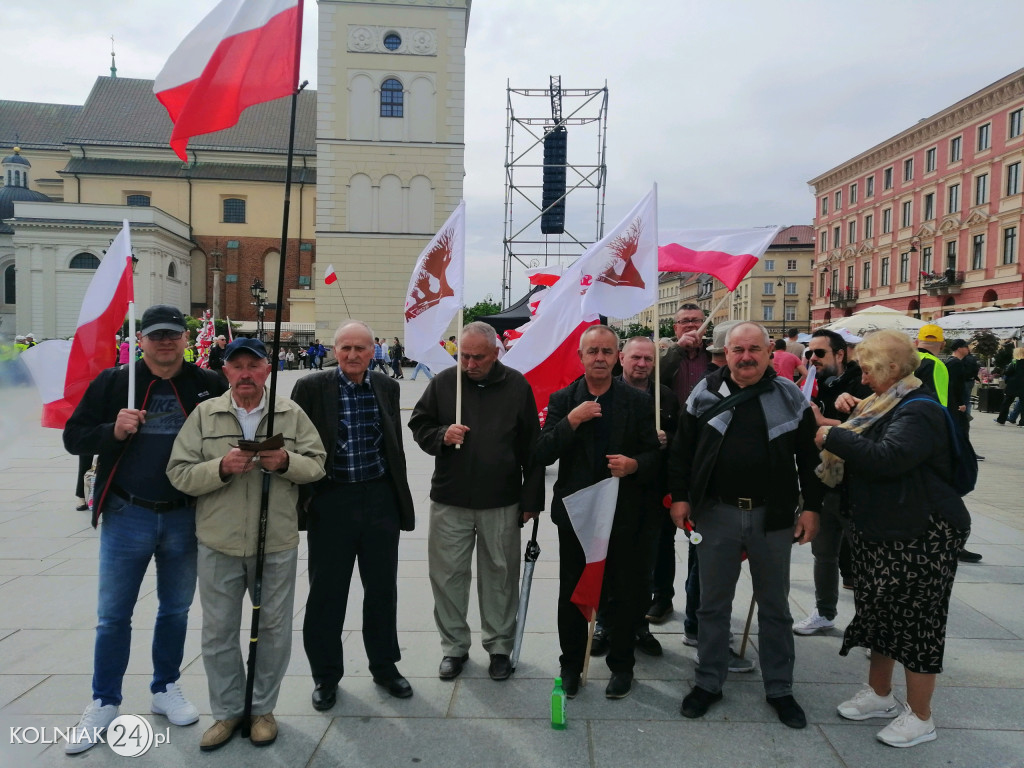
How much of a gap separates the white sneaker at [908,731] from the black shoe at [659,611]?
1.67 metres

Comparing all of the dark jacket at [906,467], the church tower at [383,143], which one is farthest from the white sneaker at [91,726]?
the church tower at [383,143]

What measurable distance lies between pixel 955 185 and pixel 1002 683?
5532cm

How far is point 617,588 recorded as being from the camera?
399 cm

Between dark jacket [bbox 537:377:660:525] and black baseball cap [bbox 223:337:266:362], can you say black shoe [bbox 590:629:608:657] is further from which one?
black baseball cap [bbox 223:337:266:362]

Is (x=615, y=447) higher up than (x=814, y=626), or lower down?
higher up

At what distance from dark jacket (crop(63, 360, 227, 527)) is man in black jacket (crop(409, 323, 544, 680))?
4.22ft

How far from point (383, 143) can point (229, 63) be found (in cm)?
3884

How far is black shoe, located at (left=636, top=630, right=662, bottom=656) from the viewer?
4355 mm

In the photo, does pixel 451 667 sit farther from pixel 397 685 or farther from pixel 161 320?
pixel 161 320

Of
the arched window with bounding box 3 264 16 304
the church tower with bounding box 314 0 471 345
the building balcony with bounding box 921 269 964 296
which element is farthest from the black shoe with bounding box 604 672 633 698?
the arched window with bounding box 3 264 16 304

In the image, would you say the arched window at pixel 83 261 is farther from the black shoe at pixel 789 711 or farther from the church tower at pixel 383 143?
the black shoe at pixel 789 711

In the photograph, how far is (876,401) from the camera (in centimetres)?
360

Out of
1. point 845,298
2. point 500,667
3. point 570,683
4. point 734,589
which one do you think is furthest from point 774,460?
point 845,298

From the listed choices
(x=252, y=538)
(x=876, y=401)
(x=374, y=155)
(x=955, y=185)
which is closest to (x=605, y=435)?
(x=876, y=401)
